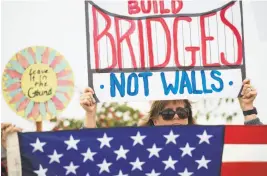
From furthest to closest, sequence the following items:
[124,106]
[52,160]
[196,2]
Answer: [124,106] < [196,2] < [52,160]

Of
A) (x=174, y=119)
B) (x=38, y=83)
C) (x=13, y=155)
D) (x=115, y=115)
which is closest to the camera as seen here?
(x=13, y=155)

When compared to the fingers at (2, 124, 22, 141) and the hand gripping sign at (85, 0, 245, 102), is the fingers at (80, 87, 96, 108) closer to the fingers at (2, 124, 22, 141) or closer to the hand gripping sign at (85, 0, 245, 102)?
the hand gripping sign at (85, 0, 245, 102)

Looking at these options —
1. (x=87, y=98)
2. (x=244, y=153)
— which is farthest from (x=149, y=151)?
(x=244, y=153)

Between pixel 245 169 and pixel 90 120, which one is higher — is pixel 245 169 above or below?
below

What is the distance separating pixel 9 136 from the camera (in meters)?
3.65

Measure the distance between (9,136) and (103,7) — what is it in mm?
1229

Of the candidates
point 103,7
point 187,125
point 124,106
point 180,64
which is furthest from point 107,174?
point 124,106

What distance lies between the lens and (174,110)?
3.71 m

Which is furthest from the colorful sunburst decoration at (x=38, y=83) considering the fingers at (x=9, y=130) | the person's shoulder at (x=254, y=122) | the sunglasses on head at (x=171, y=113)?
the person's shoulder at (x=254, y=122)

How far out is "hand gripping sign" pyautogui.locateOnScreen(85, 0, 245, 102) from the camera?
3.77 metres

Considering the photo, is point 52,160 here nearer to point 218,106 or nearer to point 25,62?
point 25,62

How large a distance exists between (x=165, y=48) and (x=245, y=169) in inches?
43.8

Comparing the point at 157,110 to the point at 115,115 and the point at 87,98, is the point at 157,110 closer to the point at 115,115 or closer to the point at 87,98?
the point at 87,98

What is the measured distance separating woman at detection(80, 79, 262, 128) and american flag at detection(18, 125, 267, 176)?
2.4 inches
